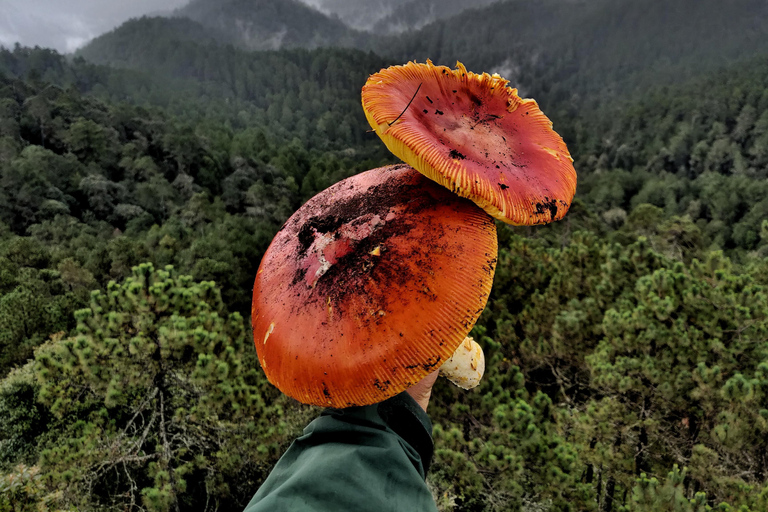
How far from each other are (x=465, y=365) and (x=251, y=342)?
7.04 meters

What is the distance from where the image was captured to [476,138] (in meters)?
1.54

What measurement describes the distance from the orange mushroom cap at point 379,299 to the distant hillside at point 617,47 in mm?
A: 118880

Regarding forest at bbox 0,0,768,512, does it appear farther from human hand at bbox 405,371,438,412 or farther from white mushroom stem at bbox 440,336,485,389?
human hand at bbox 405,371,438,412

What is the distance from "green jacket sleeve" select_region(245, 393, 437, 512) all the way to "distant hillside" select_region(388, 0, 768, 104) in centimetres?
11910

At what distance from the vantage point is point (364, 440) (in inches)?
55.5

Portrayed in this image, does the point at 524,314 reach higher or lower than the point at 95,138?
lower

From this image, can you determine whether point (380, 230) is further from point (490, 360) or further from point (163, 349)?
point (163, 349)

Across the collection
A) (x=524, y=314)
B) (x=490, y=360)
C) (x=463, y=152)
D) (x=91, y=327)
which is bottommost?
(x=524, y=314)

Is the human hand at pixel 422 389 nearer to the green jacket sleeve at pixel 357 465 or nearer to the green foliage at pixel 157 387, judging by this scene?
the green jacket sleeve at pixel 357 465

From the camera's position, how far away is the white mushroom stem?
1812 millimetres

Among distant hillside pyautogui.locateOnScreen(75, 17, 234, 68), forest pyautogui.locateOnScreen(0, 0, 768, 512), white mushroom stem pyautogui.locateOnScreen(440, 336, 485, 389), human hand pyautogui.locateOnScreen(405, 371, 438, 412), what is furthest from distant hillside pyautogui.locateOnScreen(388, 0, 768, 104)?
human hand pyautogui.locateOnScreen(405, 371, 438, 412)

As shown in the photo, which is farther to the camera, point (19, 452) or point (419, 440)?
point (19, 452)

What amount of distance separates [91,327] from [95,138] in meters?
34.7

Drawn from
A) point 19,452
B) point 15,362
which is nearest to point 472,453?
point 19,452
